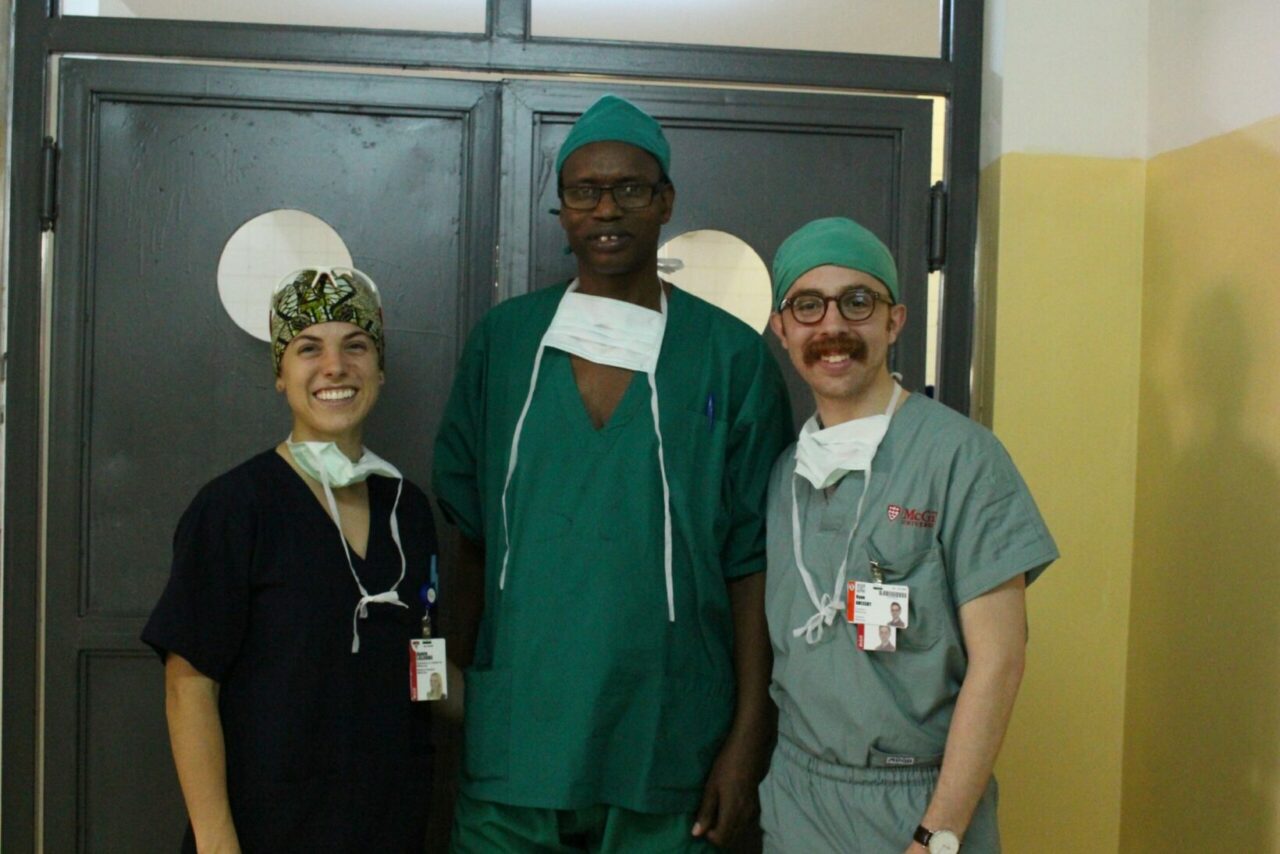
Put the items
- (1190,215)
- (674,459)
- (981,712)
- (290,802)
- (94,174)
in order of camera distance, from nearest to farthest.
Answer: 1. (981,712)
2. (290,802)
3. (674,459)
4. (1190,215)
5. (94,174)

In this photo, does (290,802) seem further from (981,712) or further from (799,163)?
(799,163)

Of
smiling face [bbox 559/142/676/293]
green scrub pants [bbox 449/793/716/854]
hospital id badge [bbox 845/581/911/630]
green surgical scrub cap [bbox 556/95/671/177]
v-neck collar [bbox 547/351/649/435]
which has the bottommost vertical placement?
Answer: green scrub pants [bbox 449/793/716/854]

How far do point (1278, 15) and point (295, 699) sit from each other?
1.70 meters

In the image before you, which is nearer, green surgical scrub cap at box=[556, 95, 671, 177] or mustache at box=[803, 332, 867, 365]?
mustache at box=[803, 332, 867, 365]

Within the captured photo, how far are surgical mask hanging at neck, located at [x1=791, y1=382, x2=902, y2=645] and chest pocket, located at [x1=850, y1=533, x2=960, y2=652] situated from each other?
0.18 ft

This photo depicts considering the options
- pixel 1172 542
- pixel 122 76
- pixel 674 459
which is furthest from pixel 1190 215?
pixel 122 76

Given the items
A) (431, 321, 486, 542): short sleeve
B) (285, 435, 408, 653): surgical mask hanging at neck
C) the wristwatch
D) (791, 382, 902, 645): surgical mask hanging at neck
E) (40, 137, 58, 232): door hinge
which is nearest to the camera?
the wristwatch

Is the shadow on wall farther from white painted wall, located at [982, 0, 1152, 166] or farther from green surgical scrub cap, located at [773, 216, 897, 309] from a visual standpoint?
green surgical scrub cap, located at [773, 216, 897, 309]

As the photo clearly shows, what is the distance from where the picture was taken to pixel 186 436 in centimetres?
212

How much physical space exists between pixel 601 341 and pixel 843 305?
41 centimetres

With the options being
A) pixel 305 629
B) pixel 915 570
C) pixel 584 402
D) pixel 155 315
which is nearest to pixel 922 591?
pixel 915 570

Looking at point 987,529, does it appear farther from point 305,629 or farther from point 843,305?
point 305,629

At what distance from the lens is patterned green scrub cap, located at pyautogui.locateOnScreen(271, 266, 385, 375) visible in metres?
1.66

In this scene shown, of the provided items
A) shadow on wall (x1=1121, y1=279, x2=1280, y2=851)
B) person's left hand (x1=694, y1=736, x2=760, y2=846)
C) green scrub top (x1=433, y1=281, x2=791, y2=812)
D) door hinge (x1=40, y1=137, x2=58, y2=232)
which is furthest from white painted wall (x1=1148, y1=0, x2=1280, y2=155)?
door hinge (x1=40, y1=137, x2=58, y2=232)
